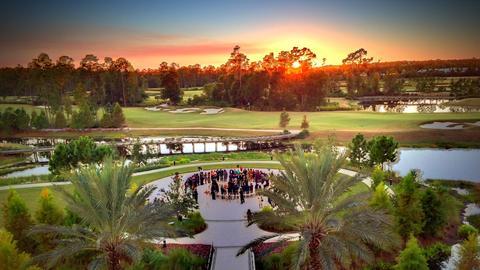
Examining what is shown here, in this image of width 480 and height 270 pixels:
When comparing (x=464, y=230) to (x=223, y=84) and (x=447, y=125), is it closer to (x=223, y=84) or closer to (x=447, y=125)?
(x=447, y=125)

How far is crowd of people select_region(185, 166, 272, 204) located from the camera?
130ft

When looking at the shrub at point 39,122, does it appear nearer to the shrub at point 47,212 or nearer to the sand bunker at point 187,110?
the sand bunker at point 187,110

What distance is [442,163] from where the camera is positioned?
6069cm

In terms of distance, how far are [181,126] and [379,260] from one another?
77.0 metres

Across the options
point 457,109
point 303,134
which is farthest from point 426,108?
point 303,134

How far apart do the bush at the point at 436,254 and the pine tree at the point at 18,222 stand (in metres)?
24.8

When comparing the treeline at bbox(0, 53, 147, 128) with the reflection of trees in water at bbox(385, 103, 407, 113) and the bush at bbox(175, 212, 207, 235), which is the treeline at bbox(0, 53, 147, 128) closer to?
the reflection of trees in water at bbox(385, 103, 407, 113)

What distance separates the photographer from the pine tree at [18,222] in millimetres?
25594

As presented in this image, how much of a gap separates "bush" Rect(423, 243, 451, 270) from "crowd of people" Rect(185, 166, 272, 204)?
47.7ft

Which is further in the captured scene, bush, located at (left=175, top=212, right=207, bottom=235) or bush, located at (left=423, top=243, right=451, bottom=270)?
bush, located at (left=175, top=212, right=207, bottom=235)

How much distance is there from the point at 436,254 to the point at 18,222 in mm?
26782

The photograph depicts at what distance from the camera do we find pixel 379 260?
2695 cm

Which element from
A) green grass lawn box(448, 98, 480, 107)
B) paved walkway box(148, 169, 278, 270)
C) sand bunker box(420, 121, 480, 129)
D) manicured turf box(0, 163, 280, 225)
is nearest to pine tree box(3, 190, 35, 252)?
paved walkway box(148, 169, 278, 270)

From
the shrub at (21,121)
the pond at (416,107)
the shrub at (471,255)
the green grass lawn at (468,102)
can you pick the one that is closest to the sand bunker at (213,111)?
the pond at (416,107)
